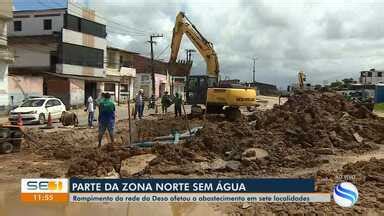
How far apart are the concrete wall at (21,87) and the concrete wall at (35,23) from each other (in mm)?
10235

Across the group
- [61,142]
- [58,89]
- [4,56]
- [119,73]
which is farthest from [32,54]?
[61,142]

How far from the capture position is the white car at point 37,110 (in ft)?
90.0

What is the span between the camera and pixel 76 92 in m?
50.0

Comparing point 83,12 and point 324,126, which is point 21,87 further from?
point 324,126

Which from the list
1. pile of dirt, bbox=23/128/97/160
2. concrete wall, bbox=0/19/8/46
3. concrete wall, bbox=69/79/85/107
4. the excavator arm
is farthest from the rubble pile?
concrete wall, bbox=69/79/85/107

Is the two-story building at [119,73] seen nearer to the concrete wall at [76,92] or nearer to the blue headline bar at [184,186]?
the concrete wall at [76,92]

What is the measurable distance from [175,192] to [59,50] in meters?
44.0

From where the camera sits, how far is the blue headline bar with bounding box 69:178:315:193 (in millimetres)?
8664

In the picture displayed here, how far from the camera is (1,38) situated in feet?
133

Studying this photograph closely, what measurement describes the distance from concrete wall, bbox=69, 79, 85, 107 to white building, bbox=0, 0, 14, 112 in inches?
365

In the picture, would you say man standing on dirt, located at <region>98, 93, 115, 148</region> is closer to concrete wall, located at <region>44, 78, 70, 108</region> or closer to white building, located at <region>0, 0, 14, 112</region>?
white building, located at <region>0, 0, 14, 112</region>

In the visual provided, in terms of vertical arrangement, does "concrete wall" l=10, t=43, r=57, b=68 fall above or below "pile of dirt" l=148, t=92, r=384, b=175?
above

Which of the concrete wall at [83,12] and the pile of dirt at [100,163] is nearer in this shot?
the pile of dirt at [100,163]

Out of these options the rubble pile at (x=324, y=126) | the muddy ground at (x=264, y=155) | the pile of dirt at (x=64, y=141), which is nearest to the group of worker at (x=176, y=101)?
the pile of dirt at (x=64, y=141)
